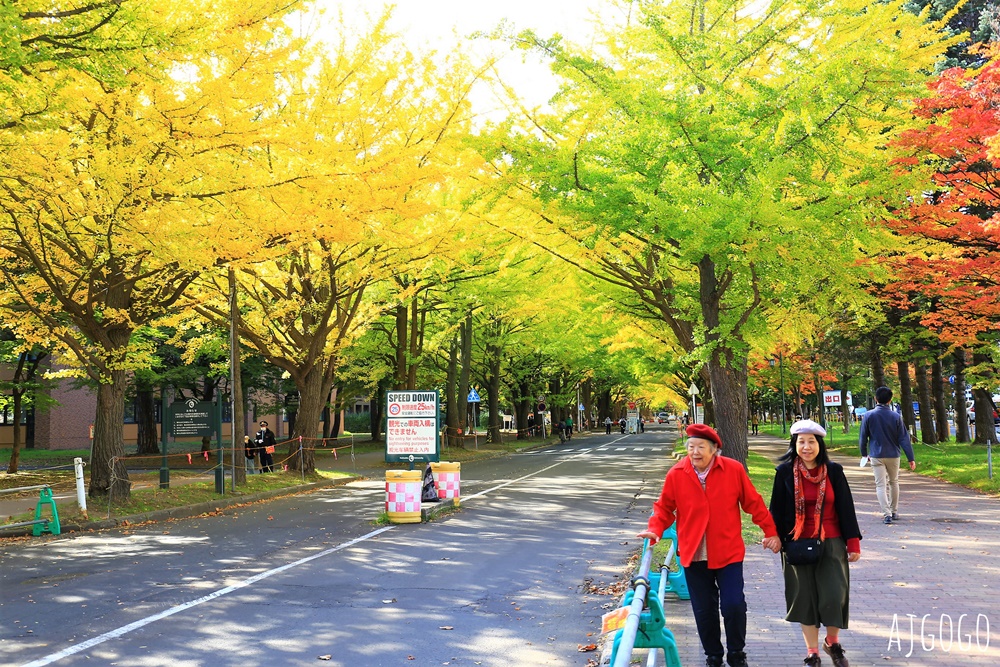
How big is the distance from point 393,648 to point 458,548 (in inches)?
216

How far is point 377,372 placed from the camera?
42.2 metres

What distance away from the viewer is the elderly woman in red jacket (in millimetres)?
5723

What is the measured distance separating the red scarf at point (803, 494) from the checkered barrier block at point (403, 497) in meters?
10.2

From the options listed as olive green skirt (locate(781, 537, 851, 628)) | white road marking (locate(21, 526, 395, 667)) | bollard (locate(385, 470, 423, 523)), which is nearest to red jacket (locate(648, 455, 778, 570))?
olive green skirt (locate(781, 537, 851, 628))

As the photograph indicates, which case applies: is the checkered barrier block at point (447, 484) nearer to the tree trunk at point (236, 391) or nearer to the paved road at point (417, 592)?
the paved road at point (417, 592)

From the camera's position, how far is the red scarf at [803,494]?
582 centimetres

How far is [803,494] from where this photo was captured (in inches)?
232

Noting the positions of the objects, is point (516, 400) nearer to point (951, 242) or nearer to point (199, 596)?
point (951, 242)

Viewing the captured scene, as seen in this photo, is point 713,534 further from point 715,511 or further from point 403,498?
point 403,498

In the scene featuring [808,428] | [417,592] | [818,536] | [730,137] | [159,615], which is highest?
[730,137]

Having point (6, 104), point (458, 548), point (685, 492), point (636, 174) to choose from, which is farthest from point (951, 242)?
point (6, 104)

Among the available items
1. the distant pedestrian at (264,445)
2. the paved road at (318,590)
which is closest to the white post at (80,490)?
the paved road at (318,590)

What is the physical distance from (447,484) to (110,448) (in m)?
6.46

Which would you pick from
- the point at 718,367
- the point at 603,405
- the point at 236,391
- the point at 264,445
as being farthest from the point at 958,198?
the point at 603,405
